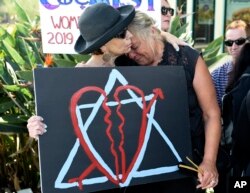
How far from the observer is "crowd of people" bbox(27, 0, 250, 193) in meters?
1.79

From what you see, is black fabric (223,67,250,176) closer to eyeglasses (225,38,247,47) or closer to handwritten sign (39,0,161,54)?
handwritten sign (39,0,161,54)

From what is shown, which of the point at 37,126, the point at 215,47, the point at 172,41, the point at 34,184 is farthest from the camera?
the point at 215,47

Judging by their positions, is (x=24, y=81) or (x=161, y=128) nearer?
(x=161, y=128)

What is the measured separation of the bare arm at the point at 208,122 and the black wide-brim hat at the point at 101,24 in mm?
380

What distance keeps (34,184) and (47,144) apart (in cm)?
159

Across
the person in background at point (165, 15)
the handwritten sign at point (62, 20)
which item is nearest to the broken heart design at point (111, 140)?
the handwritten sign at point (62, 20)

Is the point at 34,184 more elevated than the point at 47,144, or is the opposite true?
the point at 47,144

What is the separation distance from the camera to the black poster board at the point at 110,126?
69.0 inches

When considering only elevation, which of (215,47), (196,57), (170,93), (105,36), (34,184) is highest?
(105,36)

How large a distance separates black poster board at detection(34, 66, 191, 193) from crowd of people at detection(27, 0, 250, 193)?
0.06 m

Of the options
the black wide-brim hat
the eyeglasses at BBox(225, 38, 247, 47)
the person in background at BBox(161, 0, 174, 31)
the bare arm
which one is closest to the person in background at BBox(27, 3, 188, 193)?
the black wide-brim hat

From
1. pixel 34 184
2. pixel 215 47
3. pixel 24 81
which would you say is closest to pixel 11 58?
pixel 24 81

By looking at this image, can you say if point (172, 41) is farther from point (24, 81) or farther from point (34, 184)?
point (34, 184)

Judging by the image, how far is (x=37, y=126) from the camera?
5.62 feet
